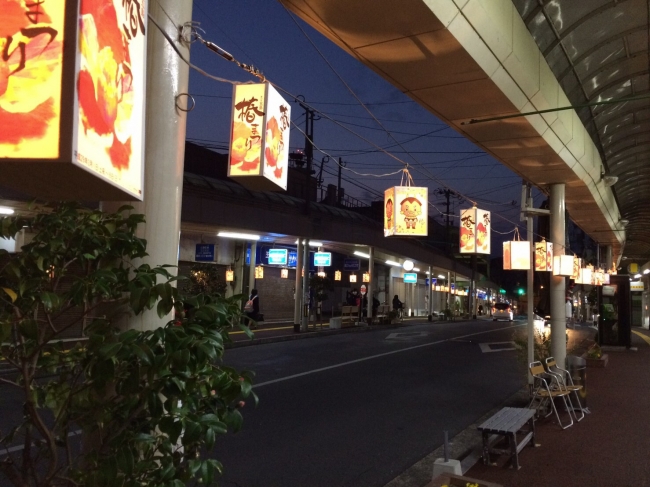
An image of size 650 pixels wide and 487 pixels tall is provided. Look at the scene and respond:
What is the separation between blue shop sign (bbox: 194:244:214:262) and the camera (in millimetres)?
22875

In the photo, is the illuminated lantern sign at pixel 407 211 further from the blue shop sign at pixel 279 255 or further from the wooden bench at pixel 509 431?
the blue shop sign at pixel 279 255

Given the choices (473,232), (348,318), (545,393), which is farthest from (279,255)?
(545,393)

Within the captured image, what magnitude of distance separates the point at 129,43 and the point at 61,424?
172 cm

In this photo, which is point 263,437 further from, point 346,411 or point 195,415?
point 195,415

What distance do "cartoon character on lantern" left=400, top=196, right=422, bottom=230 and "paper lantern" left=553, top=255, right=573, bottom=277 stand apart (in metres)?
3.34

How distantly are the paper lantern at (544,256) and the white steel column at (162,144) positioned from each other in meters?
10.9

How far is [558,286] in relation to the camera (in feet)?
40.7

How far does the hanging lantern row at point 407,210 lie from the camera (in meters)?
11.8

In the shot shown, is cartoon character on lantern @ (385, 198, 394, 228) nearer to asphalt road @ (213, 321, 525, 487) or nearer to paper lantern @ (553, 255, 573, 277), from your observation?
asphalt road @ (213, 321, 525, 487)

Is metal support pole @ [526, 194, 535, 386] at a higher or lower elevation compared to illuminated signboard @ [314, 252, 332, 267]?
lower

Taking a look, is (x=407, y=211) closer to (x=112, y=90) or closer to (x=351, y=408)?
(x=351, y=408)

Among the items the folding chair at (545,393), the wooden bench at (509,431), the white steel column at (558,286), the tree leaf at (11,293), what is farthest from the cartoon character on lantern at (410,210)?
the tree leaf at (11,293)

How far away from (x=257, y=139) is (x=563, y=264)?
8825mm

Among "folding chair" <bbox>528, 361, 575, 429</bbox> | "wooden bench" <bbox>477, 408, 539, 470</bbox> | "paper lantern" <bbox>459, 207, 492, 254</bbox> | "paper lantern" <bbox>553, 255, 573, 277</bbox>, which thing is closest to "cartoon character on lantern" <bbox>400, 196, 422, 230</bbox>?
"paper lantern" <bbox>459, 207, 492, 254</bbox>
